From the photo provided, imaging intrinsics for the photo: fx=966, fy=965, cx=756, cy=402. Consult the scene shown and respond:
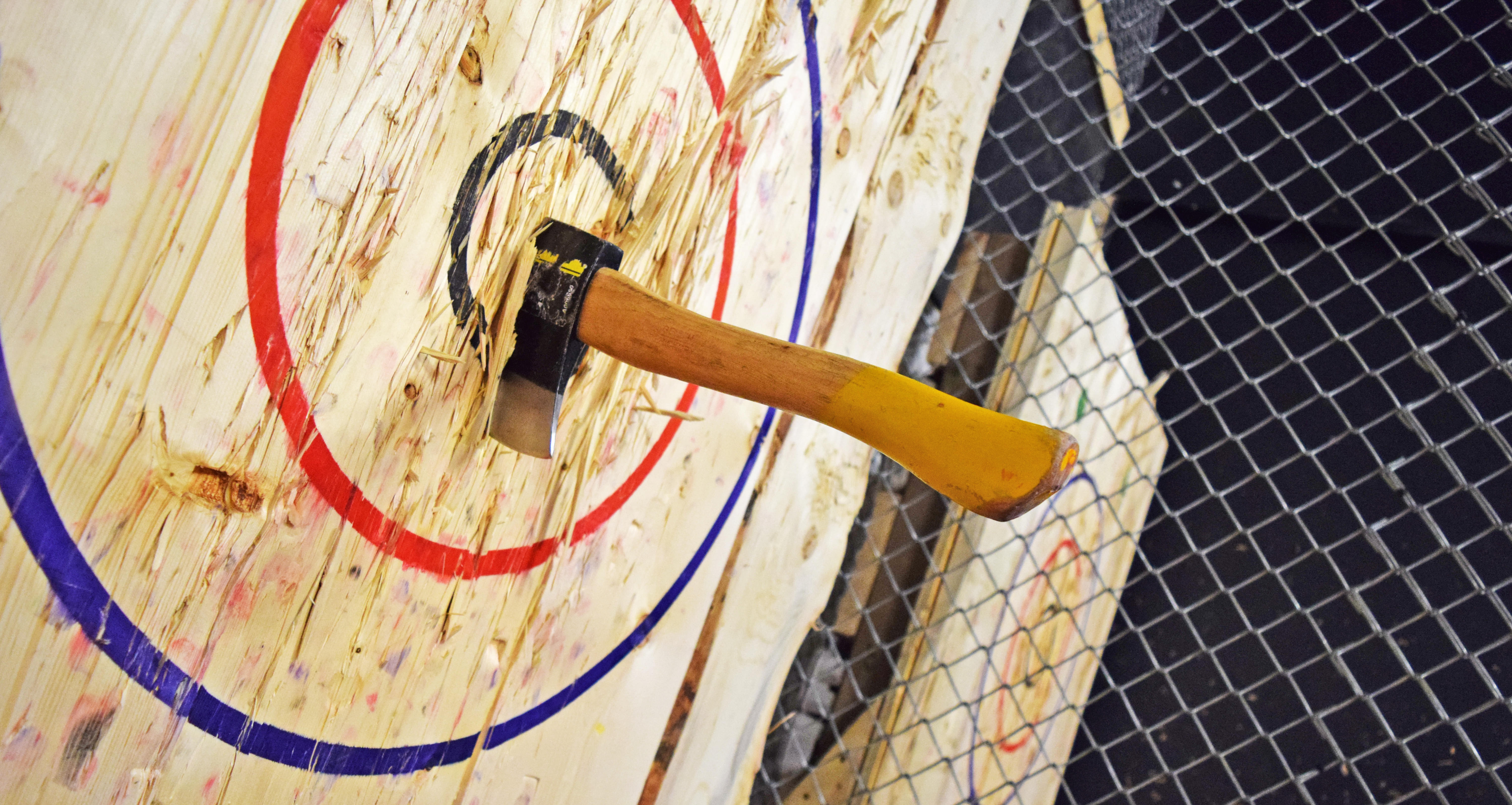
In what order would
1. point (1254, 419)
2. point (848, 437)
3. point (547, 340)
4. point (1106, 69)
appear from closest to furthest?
point (547, 340)
point (848, 437)
point (1106, 69)
point (1254, 419)

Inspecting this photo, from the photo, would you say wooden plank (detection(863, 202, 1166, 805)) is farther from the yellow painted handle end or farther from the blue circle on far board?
the yellow painted handle end

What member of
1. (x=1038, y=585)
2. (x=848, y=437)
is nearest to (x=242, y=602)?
(x=848, y=437)

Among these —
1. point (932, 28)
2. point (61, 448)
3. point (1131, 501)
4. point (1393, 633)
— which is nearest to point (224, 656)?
point (61, 448)

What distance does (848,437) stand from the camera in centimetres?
106


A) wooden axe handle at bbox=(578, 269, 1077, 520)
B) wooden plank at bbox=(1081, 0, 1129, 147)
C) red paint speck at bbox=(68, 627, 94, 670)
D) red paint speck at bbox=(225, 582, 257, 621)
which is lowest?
red paint speck at bbox=(225, 582, 257, 621)

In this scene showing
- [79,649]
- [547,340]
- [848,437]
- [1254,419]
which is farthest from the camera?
[1254,419]

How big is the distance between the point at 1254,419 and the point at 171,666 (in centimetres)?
184

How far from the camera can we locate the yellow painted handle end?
0.42 metres

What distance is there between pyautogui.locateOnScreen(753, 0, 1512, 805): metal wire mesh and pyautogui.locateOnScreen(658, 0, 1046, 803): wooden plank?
0.31m

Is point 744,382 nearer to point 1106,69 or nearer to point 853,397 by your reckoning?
point 853,397

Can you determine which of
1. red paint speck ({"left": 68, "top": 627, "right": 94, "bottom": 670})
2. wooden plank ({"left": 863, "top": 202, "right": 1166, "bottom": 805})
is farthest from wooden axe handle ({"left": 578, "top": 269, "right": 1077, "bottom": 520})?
wooden plank ({"left": 863, "top": 202, "right": 1166, "bottom": 805})

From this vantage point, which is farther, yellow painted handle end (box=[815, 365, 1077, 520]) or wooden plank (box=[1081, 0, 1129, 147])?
wooden plank (box=[1081, 0, 1129, 147])

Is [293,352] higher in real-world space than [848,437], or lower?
higher

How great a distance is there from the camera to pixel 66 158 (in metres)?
0.37
